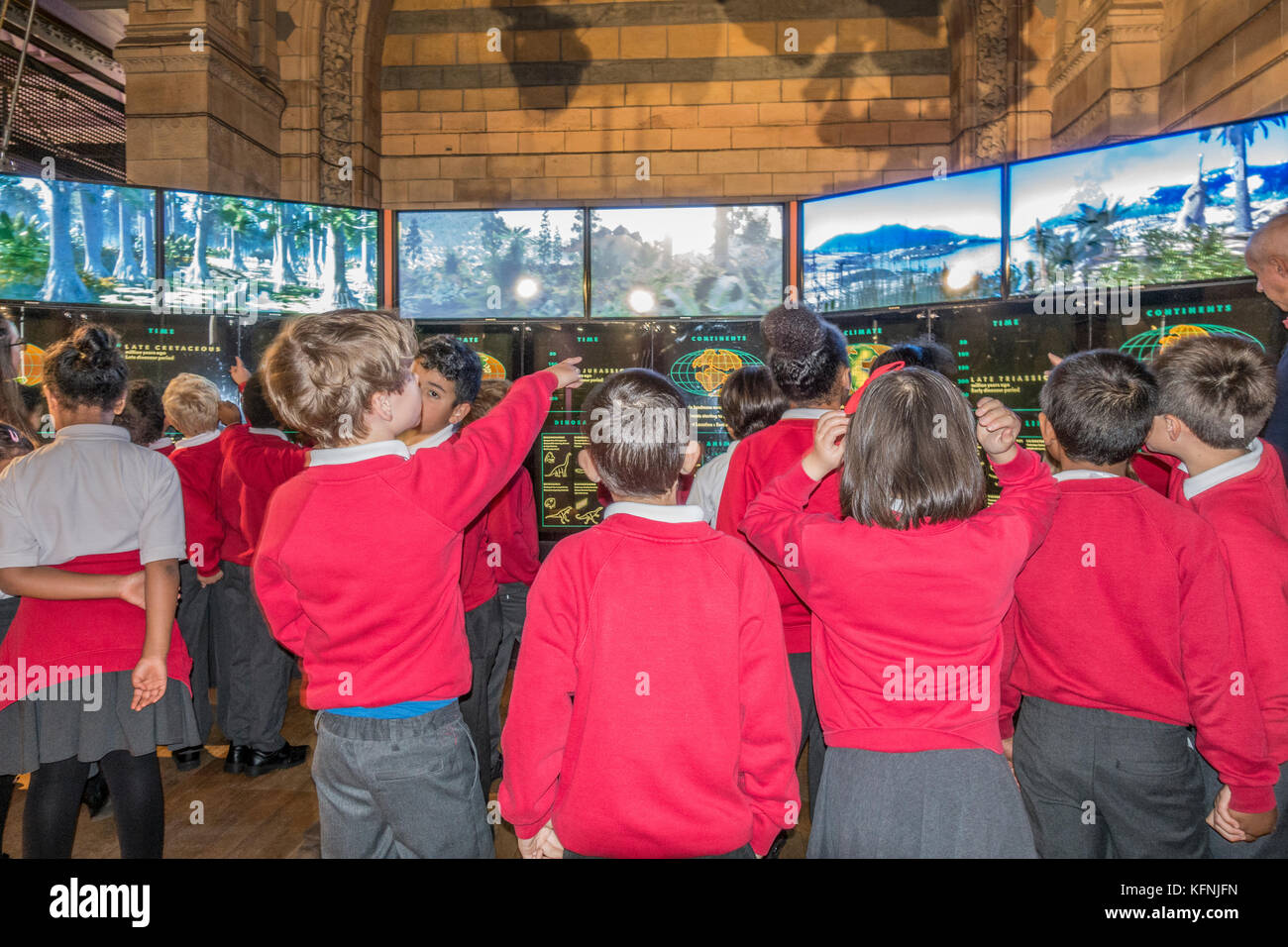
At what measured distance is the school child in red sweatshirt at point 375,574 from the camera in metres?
1.71

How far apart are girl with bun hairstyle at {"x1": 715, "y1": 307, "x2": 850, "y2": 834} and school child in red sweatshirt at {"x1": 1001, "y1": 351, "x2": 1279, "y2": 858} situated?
0.76m

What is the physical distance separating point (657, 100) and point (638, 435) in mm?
7586

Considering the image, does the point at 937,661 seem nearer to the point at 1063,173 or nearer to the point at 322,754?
the point at 322,754

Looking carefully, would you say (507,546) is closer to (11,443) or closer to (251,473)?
(251,473)

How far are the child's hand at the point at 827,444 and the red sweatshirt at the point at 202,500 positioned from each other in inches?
131

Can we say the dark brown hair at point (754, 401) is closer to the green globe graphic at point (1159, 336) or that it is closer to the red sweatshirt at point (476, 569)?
the red sweatshirt at point (476, 569)

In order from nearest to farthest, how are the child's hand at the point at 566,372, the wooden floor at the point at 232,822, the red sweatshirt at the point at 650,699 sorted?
the red sweatshirt at the point at 650,699, the child's hand at the point at 566,372, the wooden floor at the point at 232,822

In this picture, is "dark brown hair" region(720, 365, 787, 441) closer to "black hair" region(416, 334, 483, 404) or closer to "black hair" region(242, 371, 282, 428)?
"black hair" region(416, 334, 483, 404)

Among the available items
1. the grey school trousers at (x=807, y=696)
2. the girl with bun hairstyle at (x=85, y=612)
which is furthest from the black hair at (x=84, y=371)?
the grey school trousers at (x=807, y=696)

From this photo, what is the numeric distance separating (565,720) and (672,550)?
37 centimetres

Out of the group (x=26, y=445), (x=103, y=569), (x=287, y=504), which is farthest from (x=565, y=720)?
(x=26, y=445)

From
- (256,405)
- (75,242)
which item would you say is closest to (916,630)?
(256,405)

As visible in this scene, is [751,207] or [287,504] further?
[751,207]

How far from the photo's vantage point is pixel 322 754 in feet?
5.90
